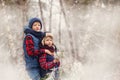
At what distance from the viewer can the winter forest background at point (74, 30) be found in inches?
388

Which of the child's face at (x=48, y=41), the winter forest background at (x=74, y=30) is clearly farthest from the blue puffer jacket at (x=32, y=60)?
the winter forest background at (x=74, y=30)

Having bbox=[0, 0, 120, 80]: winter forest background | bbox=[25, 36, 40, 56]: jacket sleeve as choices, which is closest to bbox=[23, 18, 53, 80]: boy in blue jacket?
bbox=[25, 36, 40, 56]: jacket sleeve

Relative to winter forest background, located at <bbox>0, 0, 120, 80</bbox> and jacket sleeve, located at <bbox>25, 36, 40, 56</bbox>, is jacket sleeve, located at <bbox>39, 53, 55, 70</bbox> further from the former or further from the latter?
winter forest background, located at <bbox>0, 0, 120, 80</bbox>

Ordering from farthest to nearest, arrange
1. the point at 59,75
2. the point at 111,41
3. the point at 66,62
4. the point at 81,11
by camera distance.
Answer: the point at 81,11, the point at 111,41, the point at 66,62, the point at 59,75

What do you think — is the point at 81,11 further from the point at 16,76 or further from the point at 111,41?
the point at 16,76

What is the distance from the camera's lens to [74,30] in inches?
432

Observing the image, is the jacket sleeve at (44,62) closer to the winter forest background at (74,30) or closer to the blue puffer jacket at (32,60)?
the blue puffer jacket at (32,60)

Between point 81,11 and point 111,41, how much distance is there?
1151 mm

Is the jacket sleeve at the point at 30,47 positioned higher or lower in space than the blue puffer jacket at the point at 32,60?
higher

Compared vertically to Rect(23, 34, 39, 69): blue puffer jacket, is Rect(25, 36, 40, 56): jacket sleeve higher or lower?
Result: higher

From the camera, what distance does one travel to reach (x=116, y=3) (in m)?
11.3

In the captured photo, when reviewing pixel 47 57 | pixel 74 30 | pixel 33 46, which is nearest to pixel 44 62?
pixel 47 57

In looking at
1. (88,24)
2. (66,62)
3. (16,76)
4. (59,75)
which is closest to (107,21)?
(88,24)

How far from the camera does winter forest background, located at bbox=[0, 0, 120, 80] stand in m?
9.86
